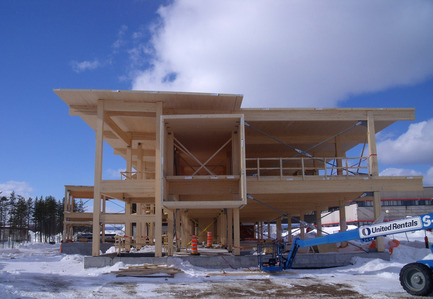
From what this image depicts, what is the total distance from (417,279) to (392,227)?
1650mm

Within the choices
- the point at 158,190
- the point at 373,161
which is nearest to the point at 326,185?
the point at 373,161

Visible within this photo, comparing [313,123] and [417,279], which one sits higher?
[313,123]

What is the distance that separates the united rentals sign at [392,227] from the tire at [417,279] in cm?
109

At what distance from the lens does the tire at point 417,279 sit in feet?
35.3

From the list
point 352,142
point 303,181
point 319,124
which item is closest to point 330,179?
point 303,181

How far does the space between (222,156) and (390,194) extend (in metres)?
44.1

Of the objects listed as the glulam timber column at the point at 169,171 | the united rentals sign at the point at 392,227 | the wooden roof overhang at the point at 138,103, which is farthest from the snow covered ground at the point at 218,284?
the wooden roof overhang at the point at 138,103

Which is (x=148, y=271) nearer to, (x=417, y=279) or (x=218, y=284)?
(x=218, y=284)

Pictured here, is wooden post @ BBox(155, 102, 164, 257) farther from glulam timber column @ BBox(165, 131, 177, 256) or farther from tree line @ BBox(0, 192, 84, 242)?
tree line @ BBox(0, 192, 84, 242)

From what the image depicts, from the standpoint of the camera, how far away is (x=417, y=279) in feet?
36.2

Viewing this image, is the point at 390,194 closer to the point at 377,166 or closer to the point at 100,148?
the point at 377,166

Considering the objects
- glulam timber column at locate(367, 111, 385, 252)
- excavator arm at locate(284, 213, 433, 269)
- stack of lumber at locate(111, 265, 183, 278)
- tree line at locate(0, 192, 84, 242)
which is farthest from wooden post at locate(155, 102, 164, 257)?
tree line at locate(0, 192, 84, 242)

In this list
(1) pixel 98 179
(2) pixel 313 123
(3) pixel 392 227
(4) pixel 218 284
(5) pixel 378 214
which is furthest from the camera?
(2) pixel 313 123

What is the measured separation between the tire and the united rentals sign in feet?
3.58
